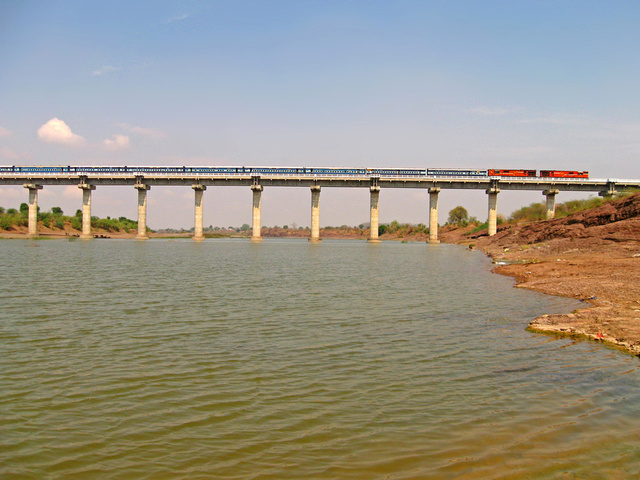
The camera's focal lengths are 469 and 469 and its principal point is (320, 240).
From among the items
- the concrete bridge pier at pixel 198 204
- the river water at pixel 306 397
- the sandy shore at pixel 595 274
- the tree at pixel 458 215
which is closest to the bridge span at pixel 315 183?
the concrete bridge pier at pixel 198 204

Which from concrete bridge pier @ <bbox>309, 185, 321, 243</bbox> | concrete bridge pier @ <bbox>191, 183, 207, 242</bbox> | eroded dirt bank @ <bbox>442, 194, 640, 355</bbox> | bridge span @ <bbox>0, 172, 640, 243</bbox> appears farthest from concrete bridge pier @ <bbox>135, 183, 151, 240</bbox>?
eroded dirt bank @ <bbox>442, 194, 640, 355</bbox>

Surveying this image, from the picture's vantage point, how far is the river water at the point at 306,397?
5.80 metres

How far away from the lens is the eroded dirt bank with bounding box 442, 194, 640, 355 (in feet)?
41.3

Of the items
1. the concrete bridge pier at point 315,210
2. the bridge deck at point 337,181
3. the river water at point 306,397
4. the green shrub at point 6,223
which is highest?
the bridge deck at point 337,181

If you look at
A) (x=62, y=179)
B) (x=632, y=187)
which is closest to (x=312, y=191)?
(x=62, y=179)

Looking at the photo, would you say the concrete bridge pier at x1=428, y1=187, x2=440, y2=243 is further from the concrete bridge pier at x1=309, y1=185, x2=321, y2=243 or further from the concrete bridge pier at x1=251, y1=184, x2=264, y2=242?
the concrete bridge pier at x1=251, y1=184, x2=264, y2=242

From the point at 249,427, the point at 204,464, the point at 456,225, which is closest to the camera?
the point at 204,464

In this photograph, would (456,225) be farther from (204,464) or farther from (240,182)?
(204,464)

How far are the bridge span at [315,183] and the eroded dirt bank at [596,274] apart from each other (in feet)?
143

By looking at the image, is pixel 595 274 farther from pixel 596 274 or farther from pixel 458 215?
pixel 458 215

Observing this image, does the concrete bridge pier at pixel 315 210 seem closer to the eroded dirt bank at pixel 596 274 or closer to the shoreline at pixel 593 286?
Answer: the eroded dirt bank at pixel 596 274

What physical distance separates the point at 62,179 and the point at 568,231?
9568cm

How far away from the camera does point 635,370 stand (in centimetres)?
938

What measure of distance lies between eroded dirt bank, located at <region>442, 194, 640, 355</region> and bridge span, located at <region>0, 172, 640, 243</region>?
4354 cm
